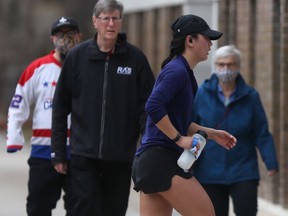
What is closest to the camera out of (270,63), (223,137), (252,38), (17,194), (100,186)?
(223,137)

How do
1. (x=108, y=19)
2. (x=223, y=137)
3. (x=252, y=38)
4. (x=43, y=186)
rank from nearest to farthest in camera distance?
(x=223, y=137)
(x=108, y=19)
(x=43, y=186)
(x=252, y=38)

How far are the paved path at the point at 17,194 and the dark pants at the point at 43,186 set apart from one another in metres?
3.09

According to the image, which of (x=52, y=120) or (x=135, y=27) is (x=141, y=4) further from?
(x=52, y=120)

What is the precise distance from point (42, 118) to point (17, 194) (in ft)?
21.4

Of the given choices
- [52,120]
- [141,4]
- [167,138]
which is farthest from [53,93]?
[141,4]

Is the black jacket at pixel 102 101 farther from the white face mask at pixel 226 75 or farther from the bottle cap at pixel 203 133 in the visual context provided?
the bottle cap at pixel 203 133

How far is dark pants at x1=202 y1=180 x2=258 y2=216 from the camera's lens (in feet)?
31.1

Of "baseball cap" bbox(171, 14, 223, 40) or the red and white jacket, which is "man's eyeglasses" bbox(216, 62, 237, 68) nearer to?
the red and white jacket

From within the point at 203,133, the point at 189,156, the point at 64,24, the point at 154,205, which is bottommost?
the point at 154,205

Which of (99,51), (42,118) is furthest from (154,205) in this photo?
(42,118)

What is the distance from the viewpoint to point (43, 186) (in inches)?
370

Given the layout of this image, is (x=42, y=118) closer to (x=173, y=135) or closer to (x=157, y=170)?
(x=157, y=170)

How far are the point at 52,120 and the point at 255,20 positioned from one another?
634 centimetres

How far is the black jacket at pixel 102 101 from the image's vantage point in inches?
340
